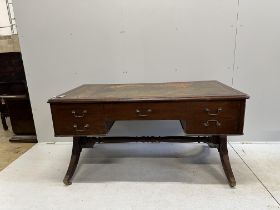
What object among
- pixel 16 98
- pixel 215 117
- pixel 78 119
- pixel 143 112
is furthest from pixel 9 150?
pixel 215 117

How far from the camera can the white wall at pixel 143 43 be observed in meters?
2.18

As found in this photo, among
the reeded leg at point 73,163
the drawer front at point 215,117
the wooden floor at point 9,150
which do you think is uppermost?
the drawer front at point 215,117

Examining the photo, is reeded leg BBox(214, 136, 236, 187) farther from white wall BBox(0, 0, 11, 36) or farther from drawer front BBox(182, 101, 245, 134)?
white wall BBox(0, 0, 11, 36)

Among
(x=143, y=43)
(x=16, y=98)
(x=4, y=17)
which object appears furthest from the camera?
(x=4, y=17)

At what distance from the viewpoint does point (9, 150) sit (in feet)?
8.36

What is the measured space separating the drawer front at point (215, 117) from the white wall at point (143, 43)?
0.82m

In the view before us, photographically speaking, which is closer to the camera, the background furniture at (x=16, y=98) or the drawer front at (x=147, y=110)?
the drawer front at (x=147, y=110)

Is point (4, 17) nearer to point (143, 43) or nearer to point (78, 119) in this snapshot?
point (143, 43)

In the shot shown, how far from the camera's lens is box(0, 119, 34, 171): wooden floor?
229 cm

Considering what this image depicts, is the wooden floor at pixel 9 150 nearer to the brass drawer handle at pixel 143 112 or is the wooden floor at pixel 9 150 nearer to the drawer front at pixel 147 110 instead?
the drawer front at pixel 147 110

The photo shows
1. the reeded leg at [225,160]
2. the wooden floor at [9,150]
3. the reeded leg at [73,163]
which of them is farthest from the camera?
the wooden floor at [9,150]

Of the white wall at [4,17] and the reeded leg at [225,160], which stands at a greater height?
the white wall at [4,17]

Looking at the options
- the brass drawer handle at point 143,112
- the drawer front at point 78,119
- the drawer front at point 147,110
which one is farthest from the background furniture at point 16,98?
the brass drawer handle at point 143,112

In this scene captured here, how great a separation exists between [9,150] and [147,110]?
187cm
